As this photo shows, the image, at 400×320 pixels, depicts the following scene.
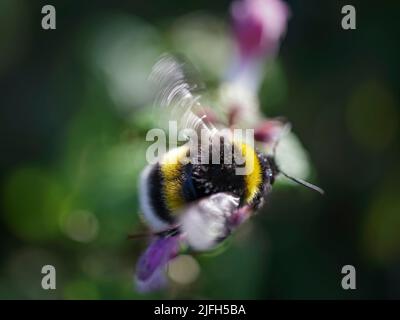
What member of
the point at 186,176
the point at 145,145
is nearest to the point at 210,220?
the point at 186,176

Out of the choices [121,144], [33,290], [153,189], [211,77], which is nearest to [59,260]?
[33,290]

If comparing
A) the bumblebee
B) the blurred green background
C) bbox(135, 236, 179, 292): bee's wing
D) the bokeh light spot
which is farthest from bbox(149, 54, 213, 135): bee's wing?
the bokeh light spot

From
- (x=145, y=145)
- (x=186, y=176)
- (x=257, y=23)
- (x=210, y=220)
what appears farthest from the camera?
(x=257, y=23)

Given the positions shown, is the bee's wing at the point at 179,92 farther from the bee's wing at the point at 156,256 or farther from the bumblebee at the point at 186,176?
the bee's wing at the point at 156,256

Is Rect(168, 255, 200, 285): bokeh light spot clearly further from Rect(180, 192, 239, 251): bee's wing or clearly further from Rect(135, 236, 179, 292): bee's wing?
Rect(180, 192, 239, 251): bee's wing

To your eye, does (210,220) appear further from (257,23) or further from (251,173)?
(257,23)

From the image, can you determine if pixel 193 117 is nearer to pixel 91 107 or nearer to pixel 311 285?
pixel 91 107

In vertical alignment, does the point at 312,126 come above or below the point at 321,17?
below
